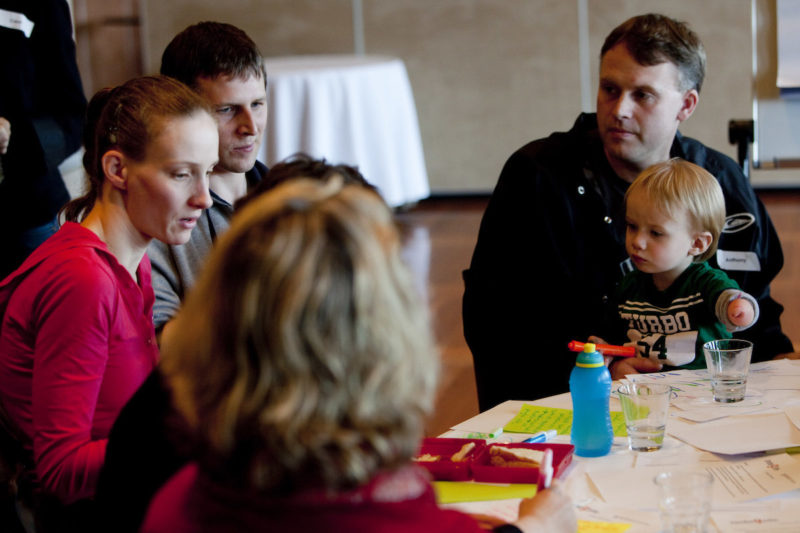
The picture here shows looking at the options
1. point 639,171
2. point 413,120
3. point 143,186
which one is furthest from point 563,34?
A: point 143,186

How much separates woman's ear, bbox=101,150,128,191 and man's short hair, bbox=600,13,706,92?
1.44m

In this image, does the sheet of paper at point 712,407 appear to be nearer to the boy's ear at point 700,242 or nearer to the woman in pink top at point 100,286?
the boy's ear at point 700,242

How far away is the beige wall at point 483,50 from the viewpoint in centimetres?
675

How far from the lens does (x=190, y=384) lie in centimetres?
90

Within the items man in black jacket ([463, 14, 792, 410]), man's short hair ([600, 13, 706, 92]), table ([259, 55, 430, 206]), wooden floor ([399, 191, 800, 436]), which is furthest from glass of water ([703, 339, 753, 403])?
table ([259, 55, 430, 206])

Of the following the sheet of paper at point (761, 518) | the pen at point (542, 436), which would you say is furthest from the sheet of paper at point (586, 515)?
the pen at point (542, 436)

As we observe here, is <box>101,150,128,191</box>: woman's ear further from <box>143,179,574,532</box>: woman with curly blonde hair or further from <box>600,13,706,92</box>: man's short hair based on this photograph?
<box>600,13,706,92</box>: man's short hair

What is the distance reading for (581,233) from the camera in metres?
2.63

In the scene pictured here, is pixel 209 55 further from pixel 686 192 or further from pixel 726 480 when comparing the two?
pixel 726 480

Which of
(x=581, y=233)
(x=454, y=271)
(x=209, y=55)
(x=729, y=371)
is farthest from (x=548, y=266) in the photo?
(x=454, y=271)

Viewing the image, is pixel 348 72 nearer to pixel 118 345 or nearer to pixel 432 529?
pixel 118 345

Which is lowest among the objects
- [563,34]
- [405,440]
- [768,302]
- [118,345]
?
[768,302]

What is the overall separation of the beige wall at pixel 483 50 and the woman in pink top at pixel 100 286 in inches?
213

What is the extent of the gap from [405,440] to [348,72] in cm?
528
